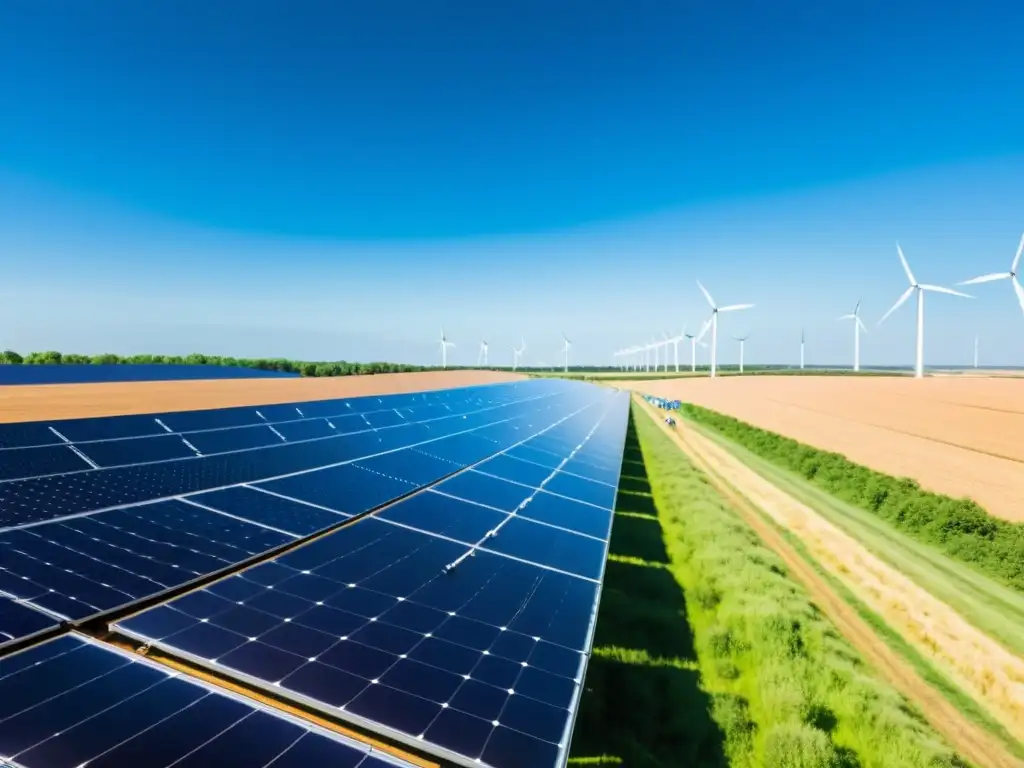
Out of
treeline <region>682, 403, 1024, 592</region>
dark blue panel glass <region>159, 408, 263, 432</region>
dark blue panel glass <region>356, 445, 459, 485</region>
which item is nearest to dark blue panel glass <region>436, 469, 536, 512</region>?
dark blue panel glass <region>356, 445, 459, 485</region>

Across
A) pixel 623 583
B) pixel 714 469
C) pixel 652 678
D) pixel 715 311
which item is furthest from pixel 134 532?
pixel 715 311

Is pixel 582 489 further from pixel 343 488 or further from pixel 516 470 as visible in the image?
pixel 343 488

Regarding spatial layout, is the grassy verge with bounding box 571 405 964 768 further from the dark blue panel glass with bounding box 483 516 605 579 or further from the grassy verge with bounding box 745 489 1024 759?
the dark blue panel glass with bounding box 483 516 605 579

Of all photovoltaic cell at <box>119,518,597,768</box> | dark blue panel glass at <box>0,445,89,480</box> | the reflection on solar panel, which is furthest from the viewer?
dark blue panel glass at <box>0,445,89,480</box>

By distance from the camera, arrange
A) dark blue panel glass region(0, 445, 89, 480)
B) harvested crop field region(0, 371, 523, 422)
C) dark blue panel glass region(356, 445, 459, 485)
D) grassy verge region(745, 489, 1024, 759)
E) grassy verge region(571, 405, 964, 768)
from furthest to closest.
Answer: harvested crop field region(0, 371, 523, 422) < dark blue panel glass region(356, 445, 459, 485) < dark blue panel glass region(0, 445, 89, 480) < grassy verge region(745, 489, 1024, 759) < grassy verge region(571, 405, 964, 768)

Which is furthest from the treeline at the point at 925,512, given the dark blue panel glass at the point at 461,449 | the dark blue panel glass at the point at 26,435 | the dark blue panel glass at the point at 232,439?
the dark blue panel glass at the point at 26,435

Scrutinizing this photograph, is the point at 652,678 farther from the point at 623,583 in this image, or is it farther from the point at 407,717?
the point at 407,717

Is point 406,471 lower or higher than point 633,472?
higher
